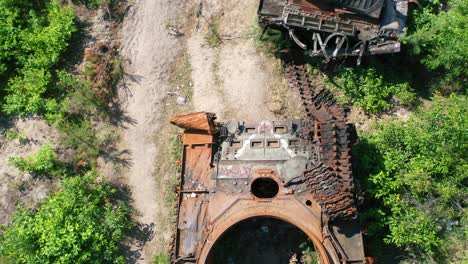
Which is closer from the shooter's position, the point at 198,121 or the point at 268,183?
the point at 198,121

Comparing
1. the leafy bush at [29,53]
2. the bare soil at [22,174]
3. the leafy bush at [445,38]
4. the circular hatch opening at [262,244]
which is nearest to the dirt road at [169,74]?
the circular hatch opening at [262,244]

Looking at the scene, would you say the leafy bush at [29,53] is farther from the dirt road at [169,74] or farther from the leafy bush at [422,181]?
the leafy bush at [422,181]

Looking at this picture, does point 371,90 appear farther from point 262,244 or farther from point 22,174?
point 22,174

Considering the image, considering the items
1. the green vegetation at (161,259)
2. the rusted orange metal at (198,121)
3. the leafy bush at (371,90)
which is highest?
the leafy bush at (371,90)

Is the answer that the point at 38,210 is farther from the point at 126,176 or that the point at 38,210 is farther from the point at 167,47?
the point at 167,47

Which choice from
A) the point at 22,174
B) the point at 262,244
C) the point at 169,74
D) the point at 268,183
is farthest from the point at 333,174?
the point at 22,174

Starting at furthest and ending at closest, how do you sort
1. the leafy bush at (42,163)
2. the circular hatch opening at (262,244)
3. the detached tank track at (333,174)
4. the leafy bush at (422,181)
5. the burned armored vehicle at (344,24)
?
the leafy bush at (42,163) < the circular hatch opening at (262,244) < the burned armored vehicle at (344,24) < the leafy bush at (422,181) < the detached tank track at (333,174)
